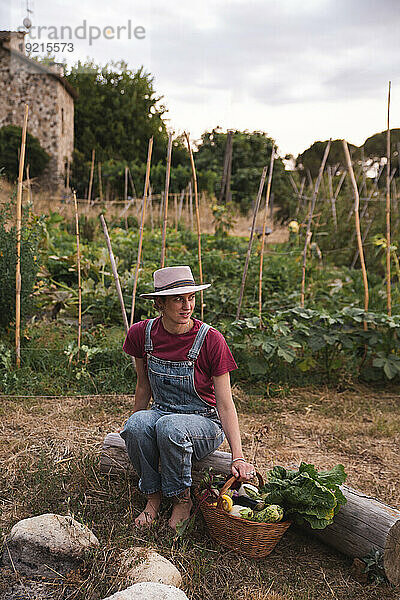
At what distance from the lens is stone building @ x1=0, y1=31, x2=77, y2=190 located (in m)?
18.0

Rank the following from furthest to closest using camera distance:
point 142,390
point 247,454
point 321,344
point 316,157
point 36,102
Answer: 1. point 316,157
2. point 36,102
3. point 321,344
4. point 247,454
5. point 142,390

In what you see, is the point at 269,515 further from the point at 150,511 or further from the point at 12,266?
the point at 12,266

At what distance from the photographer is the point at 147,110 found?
88.7 feet

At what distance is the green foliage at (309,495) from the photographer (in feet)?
7.60

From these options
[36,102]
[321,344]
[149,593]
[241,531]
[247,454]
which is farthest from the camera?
[36,102]

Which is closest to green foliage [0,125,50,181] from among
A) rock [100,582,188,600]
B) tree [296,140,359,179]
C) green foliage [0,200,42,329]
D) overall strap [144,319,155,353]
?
tree [296,140,359,179]

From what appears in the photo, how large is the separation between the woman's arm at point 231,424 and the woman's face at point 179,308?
0.33m

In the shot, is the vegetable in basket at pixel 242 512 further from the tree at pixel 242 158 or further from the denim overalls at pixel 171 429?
the tree at pixel 242 158

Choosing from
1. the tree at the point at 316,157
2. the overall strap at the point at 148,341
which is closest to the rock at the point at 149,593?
the overall strap at the point at 148,341

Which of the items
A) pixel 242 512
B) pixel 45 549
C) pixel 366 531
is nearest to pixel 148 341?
pixel 242 512

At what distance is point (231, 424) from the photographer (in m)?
2.54

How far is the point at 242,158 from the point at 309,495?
21439mm

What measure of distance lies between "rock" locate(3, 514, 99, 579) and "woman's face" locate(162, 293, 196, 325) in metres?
1.02

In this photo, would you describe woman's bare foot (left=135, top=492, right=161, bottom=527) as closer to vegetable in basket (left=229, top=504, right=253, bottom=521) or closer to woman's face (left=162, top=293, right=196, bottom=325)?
vegetable in basket (left=229, top=504, right=253, bottom=521)
